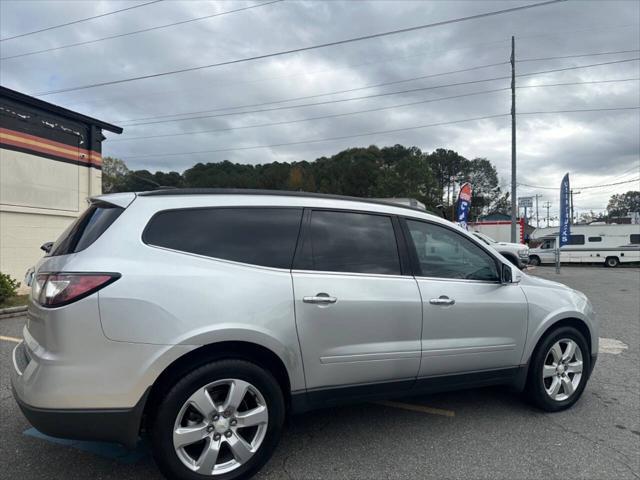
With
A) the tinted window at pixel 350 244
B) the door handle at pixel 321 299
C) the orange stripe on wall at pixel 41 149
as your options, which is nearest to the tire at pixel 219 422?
the door handle at pixel 321 299

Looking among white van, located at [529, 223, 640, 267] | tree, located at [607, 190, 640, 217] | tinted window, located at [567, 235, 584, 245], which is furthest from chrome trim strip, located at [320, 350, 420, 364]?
tree, located at [607, 190, 640, 217]

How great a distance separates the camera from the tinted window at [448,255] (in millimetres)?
3578

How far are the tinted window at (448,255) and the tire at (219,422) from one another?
154 centimetres

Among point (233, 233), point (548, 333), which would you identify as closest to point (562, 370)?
point (548, 333)

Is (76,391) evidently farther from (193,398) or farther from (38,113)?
(38,113)

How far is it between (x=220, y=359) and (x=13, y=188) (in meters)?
11.4

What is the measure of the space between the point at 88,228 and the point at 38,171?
36.7ft

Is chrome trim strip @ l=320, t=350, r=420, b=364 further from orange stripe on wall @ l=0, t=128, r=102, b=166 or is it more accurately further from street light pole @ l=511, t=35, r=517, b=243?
street light pole @ l=511, t=35, r=517, b=243

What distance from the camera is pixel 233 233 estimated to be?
2963mm

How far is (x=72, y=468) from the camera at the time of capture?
2.93 m

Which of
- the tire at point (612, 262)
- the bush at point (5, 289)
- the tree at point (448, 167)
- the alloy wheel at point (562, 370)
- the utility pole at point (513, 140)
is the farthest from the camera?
the tree at point (448, 167)

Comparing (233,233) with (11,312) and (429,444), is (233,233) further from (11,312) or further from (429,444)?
(11,312)

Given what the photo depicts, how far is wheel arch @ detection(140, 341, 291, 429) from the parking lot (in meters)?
0.64

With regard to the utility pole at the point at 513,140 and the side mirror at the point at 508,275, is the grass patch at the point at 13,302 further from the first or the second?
the utility pole at the point at 513,140
